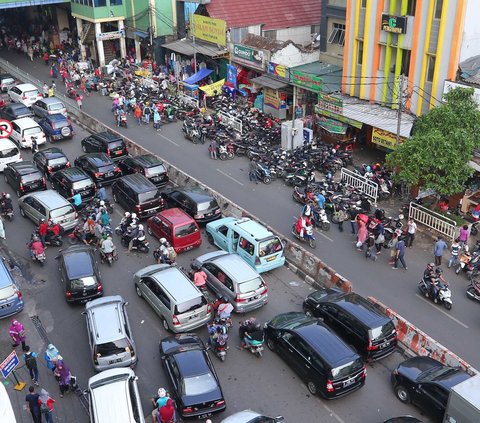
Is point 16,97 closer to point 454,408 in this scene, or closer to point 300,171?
point 300,171

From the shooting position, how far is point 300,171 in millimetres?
29344

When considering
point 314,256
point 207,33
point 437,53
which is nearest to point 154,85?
point 207,33

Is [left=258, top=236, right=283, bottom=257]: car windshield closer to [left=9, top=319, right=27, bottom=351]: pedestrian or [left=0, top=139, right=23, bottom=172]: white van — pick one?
[left=9, top=319, right=27, bottom=351]: pedestrian

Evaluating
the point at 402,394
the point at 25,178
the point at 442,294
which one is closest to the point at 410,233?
the point at 442,294

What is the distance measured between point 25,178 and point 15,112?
11.4 meters

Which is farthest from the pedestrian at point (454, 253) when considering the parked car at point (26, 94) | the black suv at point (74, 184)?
the parked car at point (26, 94)

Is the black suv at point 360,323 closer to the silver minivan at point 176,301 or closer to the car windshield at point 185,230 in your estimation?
the silver minivan at point 176,301

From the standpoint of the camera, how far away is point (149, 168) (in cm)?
2812

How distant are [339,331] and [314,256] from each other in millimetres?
4654

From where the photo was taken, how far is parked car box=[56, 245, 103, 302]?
1967 cm

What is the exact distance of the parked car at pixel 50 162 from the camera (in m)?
29.6

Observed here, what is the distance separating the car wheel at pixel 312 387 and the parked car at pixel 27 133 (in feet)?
79.6

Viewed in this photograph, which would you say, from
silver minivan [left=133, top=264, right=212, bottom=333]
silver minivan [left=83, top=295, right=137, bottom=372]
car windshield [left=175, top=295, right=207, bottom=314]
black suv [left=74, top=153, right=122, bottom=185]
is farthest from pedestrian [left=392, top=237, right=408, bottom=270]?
black suv [left=74, top=153, right=122, bottom=185]

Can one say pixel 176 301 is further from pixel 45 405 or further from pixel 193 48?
pixel 193 48
